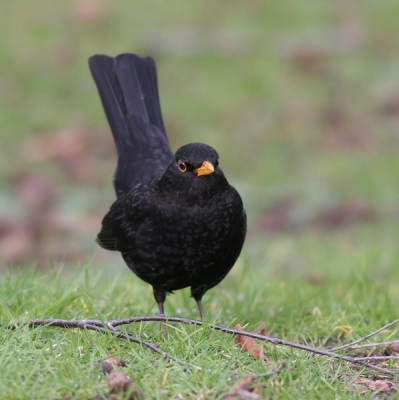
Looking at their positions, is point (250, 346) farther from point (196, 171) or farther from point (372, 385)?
point (196, 171)

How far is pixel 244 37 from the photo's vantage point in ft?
38.2

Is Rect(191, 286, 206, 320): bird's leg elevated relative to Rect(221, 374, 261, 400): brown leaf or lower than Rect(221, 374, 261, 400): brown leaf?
lower

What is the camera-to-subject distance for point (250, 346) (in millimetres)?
3695

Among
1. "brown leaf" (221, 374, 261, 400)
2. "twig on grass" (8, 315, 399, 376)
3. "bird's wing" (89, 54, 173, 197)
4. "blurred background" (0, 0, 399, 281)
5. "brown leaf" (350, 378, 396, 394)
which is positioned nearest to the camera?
"brown leaf" (221, 374, 261, 400)

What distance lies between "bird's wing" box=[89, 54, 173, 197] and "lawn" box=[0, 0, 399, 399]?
852 mm

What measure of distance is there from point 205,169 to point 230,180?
5.32 metres

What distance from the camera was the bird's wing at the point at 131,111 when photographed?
17.5 feet

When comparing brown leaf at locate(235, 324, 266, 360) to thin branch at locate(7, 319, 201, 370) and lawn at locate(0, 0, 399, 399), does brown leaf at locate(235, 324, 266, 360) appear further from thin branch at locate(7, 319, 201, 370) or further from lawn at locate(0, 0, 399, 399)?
thin branch at locate(7, 319, 201, 370)

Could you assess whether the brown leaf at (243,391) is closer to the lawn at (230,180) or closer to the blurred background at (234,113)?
the lawn at (230,180)

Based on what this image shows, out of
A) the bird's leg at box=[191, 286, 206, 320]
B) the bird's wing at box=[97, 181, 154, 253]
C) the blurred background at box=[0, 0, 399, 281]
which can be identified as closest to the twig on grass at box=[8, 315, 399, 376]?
the bird's leg at box=[191, 286, 206, 320]

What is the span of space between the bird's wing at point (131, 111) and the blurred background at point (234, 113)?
2.33m

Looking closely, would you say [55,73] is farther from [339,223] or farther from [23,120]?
[339,223]

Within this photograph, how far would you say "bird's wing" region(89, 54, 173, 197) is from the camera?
210 inches

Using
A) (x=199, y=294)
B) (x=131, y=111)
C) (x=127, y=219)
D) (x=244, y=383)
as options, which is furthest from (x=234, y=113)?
(x=244, y=383)
